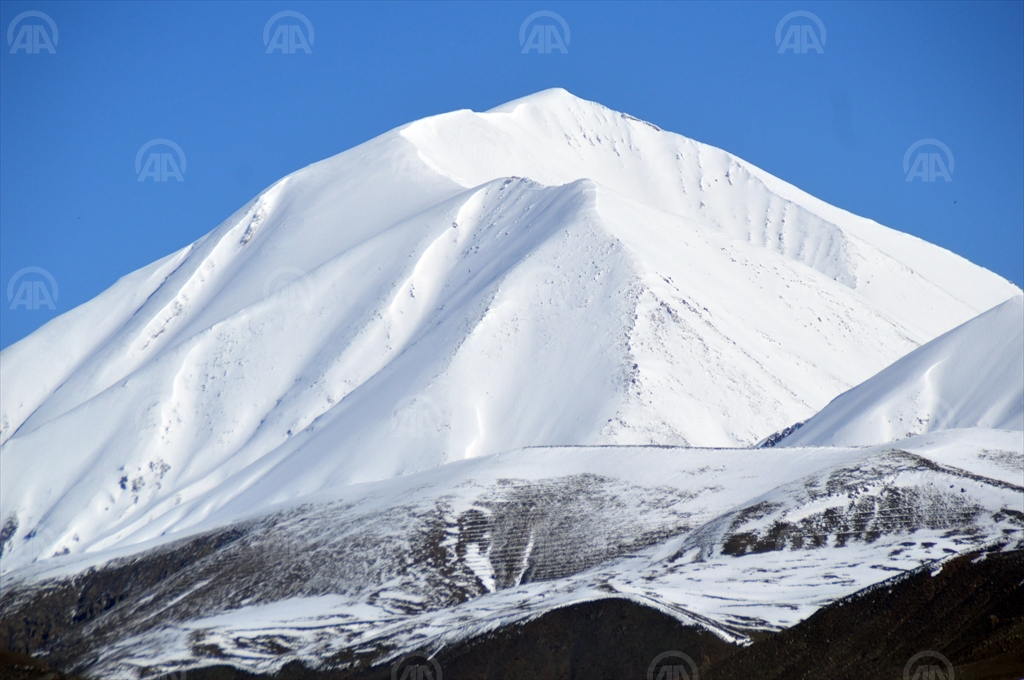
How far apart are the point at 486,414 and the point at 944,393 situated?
106 feet

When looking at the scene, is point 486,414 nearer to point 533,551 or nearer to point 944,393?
point 944,393

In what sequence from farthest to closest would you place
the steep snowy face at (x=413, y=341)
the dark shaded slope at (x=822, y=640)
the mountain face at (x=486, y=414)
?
the steep snowy face at (x=413, y=341)
the mountain face at (x=486, y=414)
the dark shaded slope at (x=822, y=640)

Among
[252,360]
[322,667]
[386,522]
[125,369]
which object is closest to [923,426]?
[386,522]

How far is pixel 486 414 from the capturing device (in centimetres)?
9644

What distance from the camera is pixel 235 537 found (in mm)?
59875

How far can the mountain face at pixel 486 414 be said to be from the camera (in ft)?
153

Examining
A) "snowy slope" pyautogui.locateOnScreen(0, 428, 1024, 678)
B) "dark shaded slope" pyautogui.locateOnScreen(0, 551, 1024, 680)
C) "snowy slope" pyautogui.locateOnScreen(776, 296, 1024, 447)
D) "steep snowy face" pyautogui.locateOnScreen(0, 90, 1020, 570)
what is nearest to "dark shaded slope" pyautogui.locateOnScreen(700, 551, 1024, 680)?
"dark shaded slope" pyautogui.locateOnScreen(0, 551, 1024, 680)

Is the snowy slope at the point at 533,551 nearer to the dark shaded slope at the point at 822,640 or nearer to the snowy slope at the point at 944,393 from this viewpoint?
the dark shaded slope at the point at 822,640

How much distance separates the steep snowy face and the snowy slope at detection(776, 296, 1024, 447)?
11.4 metres

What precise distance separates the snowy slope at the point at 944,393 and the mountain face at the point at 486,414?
292 mm

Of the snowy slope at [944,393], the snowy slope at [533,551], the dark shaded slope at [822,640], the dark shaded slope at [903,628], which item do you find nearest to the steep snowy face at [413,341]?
the snowy slope at [944,393]

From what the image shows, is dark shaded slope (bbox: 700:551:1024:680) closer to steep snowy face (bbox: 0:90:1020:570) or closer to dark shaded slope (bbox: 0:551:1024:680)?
dark shaded slope (bbox: 0:551:1024:680)

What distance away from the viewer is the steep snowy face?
9556cm

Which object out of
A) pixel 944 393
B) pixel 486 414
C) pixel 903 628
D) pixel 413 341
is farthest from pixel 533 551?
pixel 413 341
